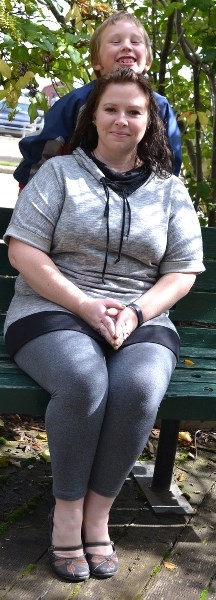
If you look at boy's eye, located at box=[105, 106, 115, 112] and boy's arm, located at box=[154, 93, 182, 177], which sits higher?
boy's eye, located at box=[105, 106, 115, 112]

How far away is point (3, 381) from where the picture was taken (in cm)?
330

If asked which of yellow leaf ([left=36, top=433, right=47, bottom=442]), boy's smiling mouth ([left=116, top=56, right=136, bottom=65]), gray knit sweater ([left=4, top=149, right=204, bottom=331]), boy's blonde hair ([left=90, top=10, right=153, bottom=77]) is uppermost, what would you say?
boy's blonde hair ([left=90, top=10, right=153, bottom=77])

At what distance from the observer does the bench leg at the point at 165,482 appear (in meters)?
3.92

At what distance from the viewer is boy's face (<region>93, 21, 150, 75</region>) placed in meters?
3.69

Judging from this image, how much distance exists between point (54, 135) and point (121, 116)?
36 cm

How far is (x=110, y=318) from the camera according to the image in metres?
3.33

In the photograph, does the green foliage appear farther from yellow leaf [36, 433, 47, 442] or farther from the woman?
yellow leaf [36, 433, 47, 442]

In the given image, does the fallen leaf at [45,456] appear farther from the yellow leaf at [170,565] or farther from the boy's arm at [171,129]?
the boy's arm at [171,129]

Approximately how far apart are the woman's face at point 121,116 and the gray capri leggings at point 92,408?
0.73 metres

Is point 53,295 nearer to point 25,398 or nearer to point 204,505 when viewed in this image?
point 25,398

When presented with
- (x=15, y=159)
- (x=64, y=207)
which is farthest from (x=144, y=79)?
(x=15, y=159)

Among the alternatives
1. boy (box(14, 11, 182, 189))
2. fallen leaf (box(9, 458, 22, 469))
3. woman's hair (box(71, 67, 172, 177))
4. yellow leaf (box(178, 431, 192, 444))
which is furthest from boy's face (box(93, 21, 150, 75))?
yellow leaf (box(178, 431, 192, 444))

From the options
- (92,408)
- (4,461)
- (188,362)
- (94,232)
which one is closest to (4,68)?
(94,232)

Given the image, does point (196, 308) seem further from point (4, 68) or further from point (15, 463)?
point (4, 68)
